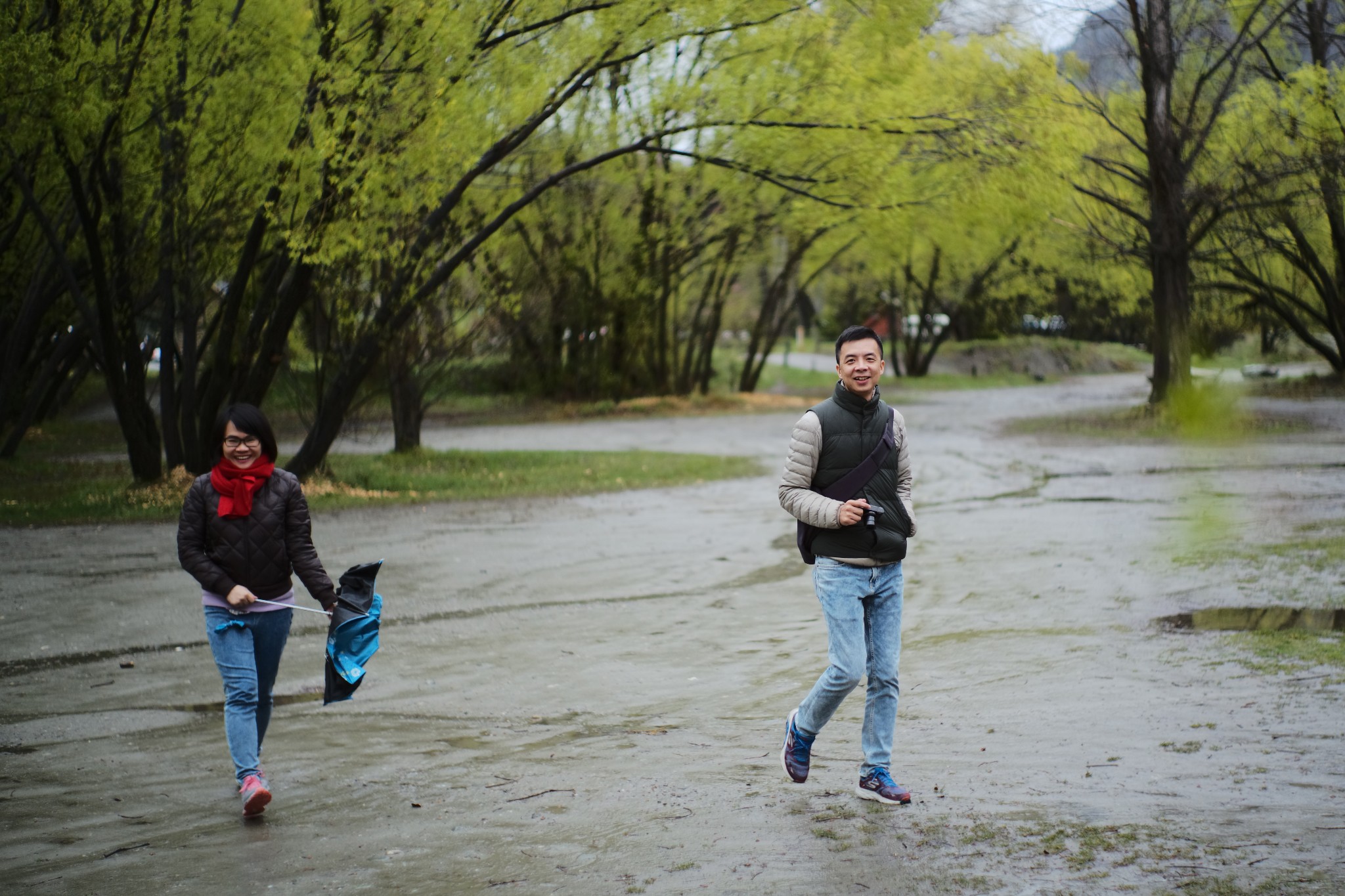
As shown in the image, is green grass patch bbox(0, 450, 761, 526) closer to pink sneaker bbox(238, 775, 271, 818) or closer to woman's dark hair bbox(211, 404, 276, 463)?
woman's dark hair bbox(211, 404, 276, 463)

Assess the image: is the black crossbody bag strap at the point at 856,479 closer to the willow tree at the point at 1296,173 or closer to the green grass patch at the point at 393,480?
the green grass patch at the point at 393,480

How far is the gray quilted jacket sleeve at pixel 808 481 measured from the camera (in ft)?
17.0

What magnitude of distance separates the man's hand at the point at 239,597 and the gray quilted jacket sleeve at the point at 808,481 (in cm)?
215

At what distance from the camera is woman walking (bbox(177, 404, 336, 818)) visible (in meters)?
5.46

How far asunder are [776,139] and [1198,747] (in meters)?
12.9

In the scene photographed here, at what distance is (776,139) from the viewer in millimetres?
17469

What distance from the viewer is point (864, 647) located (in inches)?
208

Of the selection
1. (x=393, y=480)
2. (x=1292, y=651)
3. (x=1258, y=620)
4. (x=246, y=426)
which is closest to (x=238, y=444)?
(x=246, y=426)

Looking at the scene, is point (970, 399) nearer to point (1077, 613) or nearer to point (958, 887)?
point (1077, 613)

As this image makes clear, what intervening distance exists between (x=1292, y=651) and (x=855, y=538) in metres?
3.54

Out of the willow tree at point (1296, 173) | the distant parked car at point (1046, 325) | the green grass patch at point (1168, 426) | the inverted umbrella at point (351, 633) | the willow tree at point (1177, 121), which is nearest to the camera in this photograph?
the inverted umbrella at point (351, 633)

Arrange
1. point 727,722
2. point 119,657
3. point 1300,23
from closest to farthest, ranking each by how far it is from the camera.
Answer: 1. point 727,722
2. point 119,657
3. point 1300,23

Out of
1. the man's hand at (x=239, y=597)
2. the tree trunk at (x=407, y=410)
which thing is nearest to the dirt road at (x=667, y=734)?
the man's hand at (x=239, y=597)

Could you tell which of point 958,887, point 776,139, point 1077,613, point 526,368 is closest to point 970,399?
point 526,368
